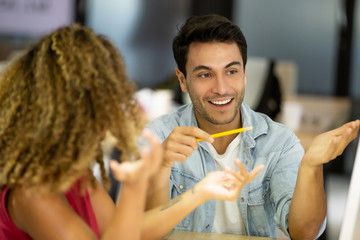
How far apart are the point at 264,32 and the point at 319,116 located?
2136mm

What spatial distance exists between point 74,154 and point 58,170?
0.04 meters

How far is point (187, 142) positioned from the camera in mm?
990

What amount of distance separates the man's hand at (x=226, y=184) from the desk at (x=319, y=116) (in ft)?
4.17

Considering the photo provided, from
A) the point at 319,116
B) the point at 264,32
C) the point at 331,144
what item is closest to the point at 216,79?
the point at 331,144

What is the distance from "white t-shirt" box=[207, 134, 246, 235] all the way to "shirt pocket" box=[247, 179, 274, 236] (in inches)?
1.0

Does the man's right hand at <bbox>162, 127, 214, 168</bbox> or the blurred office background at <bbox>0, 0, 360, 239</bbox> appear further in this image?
the blurred office background at <bbox>0, 0, 360, 239</bbox>

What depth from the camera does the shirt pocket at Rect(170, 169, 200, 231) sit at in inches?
41.6

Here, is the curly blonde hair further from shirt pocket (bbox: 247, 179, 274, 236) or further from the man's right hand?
shirt pocket (bbox: 247, 179, 274, 236)

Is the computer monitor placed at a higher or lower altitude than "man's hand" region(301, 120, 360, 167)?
lower

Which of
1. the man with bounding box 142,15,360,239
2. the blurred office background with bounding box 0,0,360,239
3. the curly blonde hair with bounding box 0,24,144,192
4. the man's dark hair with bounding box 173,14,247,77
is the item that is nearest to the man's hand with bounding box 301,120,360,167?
the man with bounding box 142,15,360,239

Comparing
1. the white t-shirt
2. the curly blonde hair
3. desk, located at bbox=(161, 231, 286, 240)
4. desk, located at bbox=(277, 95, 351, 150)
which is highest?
the curly blonde hair

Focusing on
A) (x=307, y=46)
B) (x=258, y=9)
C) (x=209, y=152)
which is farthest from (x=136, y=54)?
(x=209, y=152)

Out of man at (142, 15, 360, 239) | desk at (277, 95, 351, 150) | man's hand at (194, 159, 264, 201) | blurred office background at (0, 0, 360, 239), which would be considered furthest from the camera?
blurred office background at (0, 0, 360, 239)

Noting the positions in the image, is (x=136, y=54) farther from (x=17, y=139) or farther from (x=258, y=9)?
(x=17, y=139)
